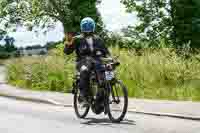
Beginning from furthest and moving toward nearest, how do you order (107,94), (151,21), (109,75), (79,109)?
(151,21) → (79,109) → (107,94) → (109,75)

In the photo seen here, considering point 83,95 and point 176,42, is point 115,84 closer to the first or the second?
point 83,95

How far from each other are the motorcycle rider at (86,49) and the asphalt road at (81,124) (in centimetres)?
73

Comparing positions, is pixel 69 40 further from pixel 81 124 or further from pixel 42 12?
pixel 42 12

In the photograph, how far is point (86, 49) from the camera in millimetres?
12555

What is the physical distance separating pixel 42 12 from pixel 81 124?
5127 centimetres

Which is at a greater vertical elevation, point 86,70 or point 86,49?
point 86,49

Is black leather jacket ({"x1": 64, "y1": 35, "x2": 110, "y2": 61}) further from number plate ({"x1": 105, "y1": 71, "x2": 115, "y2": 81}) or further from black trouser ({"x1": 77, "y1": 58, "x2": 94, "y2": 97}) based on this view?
number plate ({"x1": 105, "y1": 71, "x2": 115, "y2": 81})

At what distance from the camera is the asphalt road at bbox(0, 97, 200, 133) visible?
11008 millimetres

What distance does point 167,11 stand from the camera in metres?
56.5

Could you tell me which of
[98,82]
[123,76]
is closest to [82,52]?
[98,82]

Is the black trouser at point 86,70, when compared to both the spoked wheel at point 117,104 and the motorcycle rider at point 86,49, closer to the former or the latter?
the motorcycle rider at point 86,49

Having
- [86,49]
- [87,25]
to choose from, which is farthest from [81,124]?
[87,25]

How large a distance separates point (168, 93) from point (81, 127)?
5.50 m

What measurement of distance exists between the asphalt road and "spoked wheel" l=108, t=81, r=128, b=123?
16 centimetres
